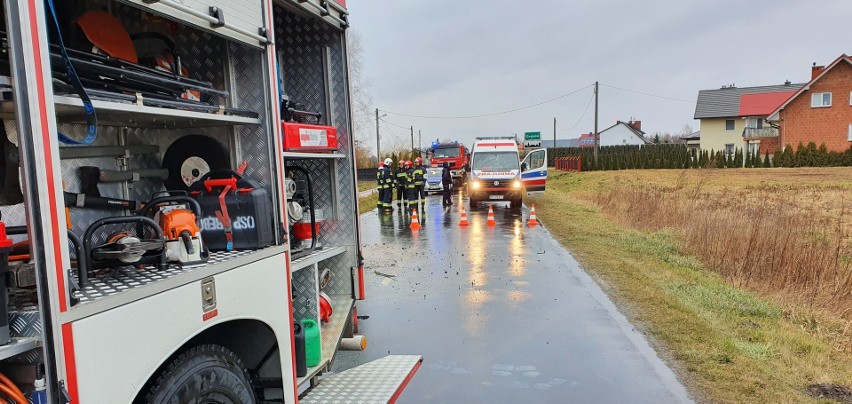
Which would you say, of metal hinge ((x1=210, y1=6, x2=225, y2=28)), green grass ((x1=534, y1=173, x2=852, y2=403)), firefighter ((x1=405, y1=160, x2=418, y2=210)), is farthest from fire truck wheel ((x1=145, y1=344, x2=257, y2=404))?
firefighter ((x1=405, y1=160, x2=418, y2=210))

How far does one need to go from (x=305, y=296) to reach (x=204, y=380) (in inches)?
A: 55.6

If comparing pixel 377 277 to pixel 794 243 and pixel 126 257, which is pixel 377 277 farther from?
pixel 126 257

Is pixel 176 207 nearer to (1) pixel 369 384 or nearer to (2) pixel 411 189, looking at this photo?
(1) pixel 369 384

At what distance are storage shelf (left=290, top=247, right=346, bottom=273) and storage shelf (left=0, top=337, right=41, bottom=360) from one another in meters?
1.76

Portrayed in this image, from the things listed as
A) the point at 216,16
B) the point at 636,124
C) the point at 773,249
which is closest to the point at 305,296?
the point at 216,16

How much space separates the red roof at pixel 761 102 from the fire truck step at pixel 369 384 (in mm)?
63209

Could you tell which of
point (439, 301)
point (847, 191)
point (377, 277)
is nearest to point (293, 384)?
point (439, 301)

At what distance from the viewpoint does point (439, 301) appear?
7555 millimetres

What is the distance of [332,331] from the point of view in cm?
409

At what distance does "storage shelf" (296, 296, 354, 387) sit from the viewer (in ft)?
11.8

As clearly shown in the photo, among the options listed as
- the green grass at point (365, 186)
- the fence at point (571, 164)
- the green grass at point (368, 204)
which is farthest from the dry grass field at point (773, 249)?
the fence at point (571, 164)

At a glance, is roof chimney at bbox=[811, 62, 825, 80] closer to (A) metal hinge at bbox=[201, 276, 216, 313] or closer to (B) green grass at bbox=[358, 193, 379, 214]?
(B) green grass at bbox=[358, 193, 379, 214]

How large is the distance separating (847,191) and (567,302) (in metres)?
18.6

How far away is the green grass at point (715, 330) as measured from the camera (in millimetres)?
4688
